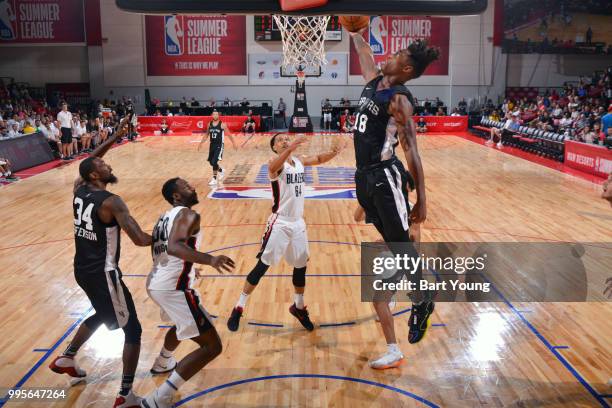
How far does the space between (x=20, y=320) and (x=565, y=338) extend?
531 centimetres

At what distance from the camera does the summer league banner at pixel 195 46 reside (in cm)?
3148

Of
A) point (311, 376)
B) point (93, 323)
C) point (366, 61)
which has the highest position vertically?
point (366, 61)

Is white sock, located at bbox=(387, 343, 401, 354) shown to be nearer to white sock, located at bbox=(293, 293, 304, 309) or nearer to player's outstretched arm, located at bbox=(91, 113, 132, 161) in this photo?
white sock, located at bbox=(293, 293, 304, 309)

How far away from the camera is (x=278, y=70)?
31.9m

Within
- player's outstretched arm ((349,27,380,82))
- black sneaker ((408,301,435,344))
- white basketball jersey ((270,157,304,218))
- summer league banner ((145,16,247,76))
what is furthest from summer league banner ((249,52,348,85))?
black sneaker ((408,301,435,344))

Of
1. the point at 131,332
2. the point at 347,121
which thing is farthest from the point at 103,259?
the point at 347,121

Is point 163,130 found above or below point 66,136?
below

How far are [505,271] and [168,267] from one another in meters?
4.90

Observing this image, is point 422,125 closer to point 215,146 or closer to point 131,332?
point 215,146

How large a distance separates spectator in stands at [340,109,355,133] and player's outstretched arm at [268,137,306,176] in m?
22.3

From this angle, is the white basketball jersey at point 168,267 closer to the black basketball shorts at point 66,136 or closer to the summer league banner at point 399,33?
the black basketball shorts at point 66,136

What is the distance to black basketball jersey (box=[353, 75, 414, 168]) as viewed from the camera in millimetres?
4289

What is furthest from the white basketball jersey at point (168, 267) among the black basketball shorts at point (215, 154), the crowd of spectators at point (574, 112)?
the crowd of spectators at point (574, 112)

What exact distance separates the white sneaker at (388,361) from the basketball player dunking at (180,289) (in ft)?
4.66
